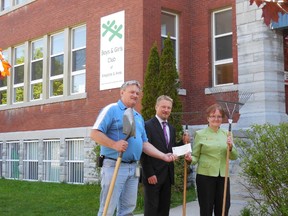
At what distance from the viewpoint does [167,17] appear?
1454cm

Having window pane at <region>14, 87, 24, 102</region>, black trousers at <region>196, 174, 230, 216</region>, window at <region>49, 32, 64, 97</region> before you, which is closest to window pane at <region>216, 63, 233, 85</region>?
window at <region>49, 32, 64, 97</region>

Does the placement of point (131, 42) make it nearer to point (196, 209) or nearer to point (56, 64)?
point (56, 64)

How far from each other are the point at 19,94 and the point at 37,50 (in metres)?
2.02

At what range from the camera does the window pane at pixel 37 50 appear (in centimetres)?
1795

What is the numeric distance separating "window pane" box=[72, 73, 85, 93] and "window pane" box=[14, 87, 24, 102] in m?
3.46

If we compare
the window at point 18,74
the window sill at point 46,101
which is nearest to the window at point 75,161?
the window sill at point 46,101

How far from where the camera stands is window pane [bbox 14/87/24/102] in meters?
18.8

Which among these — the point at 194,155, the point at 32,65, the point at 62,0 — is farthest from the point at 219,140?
the point at 32,65

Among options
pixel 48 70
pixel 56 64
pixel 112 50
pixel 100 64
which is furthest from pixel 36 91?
pixel 112 50

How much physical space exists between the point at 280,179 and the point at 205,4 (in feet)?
27.7

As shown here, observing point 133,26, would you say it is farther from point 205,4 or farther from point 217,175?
point 217,175

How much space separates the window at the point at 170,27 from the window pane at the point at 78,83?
3138 mm

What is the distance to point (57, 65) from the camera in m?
17.2

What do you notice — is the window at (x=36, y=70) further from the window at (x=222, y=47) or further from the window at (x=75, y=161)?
the window at (x=222, y=47)
